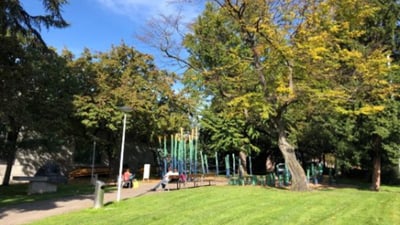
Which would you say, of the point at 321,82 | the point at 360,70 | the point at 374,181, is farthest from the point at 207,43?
the point at 374,181

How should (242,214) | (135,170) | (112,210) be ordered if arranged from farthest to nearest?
1. (135,170)
2. (112,210)
3. (242,214)

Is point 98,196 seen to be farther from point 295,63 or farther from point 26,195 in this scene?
point 295,63

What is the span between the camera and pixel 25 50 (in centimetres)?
1567

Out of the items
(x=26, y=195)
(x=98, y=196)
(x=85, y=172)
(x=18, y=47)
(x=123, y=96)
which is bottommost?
(x=98, y=196)

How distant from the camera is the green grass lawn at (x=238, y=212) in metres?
10.1

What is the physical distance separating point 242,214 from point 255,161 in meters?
33.8

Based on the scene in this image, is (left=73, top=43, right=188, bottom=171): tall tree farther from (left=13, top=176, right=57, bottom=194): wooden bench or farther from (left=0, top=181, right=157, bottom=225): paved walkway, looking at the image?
(left=0, top=181, right=157, bottom=225): paved walkway

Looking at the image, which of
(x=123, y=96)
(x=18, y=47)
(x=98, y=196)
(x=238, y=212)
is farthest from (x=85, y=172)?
(x=238, y=212)

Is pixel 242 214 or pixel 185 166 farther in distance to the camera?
pixel 185 166

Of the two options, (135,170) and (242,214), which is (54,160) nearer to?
(135,170)

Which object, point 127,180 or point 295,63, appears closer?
point 295,63

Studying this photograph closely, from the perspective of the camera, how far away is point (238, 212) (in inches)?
444

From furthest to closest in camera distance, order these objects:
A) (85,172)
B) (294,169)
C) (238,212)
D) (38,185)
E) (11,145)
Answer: (85,172)
(11,145)
(38,185)
(294,169)
(238,212)

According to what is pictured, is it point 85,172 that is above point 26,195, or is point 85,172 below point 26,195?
above
